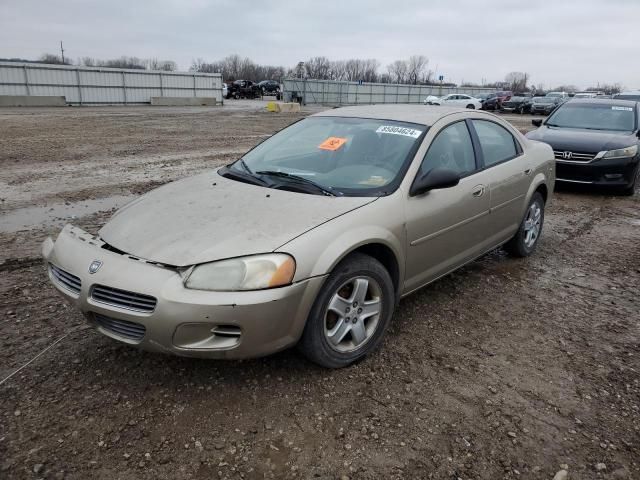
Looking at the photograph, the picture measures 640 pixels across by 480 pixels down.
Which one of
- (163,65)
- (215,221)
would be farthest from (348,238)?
(163,65)

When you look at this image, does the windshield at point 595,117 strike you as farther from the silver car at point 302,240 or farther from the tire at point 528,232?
the silver car at point 302,240

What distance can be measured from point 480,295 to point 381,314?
1466 millimetres

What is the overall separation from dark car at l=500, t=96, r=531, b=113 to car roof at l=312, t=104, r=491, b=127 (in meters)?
37.6

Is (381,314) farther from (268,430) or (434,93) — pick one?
(434,93)

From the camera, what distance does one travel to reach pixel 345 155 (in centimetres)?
371

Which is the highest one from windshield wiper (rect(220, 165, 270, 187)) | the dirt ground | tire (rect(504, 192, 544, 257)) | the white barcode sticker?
the white barcode sticker

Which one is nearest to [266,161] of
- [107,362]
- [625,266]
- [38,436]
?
[107,362]

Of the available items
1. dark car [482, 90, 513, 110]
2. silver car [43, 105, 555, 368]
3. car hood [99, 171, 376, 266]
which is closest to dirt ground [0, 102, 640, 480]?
silver car [43, 105, 555, 368]

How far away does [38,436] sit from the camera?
246cm

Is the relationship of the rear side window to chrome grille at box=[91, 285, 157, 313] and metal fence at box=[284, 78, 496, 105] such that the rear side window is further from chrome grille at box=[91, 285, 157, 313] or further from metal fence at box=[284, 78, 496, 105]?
metal fence at box=[284, 78, 496, 105]

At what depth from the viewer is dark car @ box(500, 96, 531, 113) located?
125 feet

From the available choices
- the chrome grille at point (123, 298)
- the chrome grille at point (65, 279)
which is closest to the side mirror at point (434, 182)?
the chrome grille at point (123, 298)

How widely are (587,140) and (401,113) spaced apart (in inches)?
221

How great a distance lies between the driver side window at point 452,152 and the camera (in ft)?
12.1
